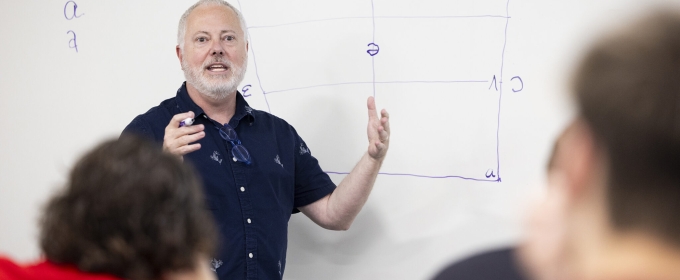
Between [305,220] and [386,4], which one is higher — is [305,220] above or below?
below

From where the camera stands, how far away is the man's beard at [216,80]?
1795mm

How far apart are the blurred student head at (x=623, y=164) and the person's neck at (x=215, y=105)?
1.42 m

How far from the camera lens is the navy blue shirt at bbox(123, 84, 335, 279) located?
1.70 m

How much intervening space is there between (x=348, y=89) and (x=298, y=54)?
0.61 ft

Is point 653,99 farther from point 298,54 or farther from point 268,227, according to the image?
point 298,54

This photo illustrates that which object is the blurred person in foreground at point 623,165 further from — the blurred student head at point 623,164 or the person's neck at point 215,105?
the person's neck at point 215,105

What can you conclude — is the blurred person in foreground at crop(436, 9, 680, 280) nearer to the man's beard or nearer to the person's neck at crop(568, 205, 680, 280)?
the person's neck at crop(568, 205, 680, 280)

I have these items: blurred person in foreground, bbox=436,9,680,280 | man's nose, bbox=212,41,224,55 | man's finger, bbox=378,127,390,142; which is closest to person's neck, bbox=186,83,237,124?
man's nose, bbox=212,41,224,55

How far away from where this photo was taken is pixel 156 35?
2.14 metres

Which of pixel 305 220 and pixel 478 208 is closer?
pixel 478 208

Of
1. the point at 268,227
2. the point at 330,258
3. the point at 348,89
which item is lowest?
the point at 330,258

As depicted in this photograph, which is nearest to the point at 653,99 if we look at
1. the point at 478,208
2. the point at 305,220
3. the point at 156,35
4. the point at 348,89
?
the point at 478,208

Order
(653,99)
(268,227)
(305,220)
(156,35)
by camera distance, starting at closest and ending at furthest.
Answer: (653,99), (268,227), (305,220), (156,35)

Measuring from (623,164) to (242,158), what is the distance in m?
1.38
